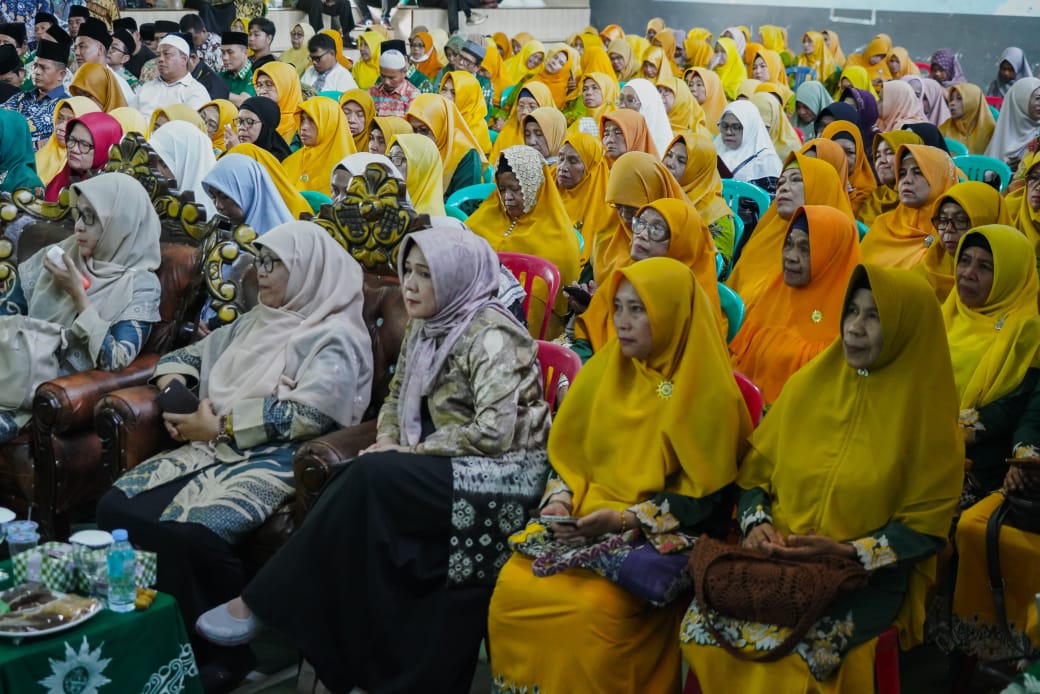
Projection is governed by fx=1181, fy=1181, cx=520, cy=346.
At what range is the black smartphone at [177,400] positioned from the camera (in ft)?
10.7

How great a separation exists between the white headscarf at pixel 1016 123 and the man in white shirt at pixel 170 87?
540cm

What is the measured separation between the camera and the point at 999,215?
384 cm

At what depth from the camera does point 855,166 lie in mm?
6062

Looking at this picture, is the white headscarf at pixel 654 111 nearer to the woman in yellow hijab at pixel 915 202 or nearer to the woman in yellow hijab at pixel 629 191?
the woman in yellow hijab at pixel 915 202

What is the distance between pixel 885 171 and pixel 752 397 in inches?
115

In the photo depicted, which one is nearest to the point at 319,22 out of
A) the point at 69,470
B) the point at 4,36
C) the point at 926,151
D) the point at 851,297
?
the point at 4,36

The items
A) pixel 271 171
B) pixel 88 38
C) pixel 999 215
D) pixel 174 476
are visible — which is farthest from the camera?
pixel 88 38

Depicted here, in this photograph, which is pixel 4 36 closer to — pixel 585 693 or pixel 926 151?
pixel 926 151

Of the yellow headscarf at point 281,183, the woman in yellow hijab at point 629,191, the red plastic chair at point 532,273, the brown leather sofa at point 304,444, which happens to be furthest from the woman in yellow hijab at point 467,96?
the brown leather sofa at point 304,444

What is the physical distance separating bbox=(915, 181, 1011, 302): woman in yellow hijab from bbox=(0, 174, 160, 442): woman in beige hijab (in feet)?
8.39

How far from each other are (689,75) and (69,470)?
297 inches

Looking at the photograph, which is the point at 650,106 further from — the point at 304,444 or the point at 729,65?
the point at 304,444

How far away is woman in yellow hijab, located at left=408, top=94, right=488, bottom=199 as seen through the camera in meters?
6.55

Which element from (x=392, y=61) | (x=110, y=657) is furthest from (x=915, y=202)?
(x=392, y=61)
